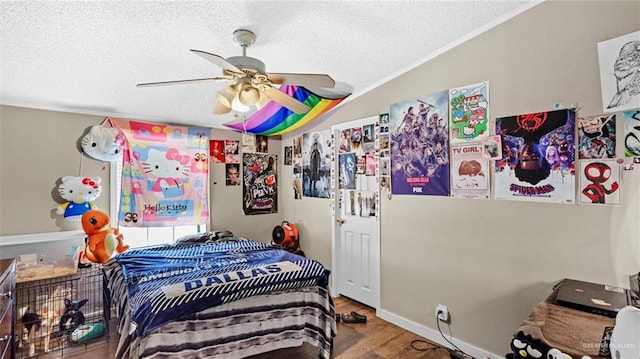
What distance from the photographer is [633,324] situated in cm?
100

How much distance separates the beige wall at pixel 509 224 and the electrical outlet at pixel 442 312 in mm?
44

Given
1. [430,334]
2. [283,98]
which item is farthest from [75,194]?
[430,334]

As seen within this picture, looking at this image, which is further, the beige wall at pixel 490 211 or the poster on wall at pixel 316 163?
the poster on wall at pixel 316 163

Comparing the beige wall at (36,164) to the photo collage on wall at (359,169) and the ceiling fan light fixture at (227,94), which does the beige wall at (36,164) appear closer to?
the ceiling fan light fixture at (227,94)

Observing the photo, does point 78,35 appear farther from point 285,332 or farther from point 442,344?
point 442,344

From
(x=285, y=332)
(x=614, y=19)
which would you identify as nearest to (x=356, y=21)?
(x=614, y=19)

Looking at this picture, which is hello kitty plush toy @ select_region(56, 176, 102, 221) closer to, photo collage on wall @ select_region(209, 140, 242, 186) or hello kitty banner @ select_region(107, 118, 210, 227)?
hello kitty banner @ select_region(107, 118, 210, 227)

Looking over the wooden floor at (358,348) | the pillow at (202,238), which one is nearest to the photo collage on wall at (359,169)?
the wooden floor at (358,348)

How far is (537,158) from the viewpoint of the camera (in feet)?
6.85

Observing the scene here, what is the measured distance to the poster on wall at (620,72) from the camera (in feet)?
5.61

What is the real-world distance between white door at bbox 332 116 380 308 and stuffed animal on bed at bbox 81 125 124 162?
242cm

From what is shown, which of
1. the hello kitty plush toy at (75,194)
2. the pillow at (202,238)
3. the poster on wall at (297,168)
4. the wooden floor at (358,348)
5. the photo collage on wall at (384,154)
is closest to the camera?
the wooden floor at (358,348)

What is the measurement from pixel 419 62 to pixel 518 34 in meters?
0.77

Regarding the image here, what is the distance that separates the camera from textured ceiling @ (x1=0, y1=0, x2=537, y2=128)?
69.4 inches
